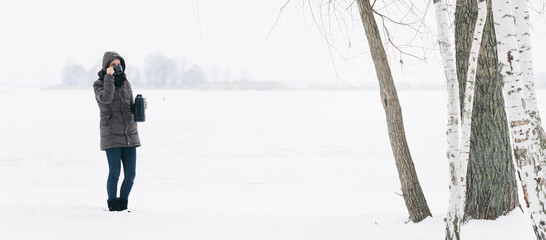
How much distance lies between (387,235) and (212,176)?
20.7ft

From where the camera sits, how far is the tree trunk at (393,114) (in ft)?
15.1

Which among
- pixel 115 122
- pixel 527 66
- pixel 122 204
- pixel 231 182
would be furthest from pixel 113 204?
pixel 231 182

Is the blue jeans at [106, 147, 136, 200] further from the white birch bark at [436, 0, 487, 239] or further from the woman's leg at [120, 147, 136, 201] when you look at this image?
the white birch bark at [436, 0, 487, 239]

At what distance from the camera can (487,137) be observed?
4594mm

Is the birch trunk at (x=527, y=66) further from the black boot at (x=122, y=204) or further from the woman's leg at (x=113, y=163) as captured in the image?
the black boot at (x=122, y=204)

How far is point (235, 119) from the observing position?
22938mm

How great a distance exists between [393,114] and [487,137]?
36.1 inches

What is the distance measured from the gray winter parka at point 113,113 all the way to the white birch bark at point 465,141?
125 inches

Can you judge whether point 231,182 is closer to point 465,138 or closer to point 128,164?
point 128,164

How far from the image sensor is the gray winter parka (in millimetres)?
4867

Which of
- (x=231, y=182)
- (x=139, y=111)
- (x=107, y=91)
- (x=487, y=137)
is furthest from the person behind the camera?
(x=231, y=182)

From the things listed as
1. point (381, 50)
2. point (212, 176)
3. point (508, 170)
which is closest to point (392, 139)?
point (381, 50)

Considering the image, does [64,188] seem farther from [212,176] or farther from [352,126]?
[352,126]

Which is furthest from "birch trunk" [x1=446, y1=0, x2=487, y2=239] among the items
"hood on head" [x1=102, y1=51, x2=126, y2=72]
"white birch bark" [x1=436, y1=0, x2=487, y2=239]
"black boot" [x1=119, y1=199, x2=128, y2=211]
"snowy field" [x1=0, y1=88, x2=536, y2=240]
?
"hood on head" [x1=102, y1=51, x2=126, y2=72]
